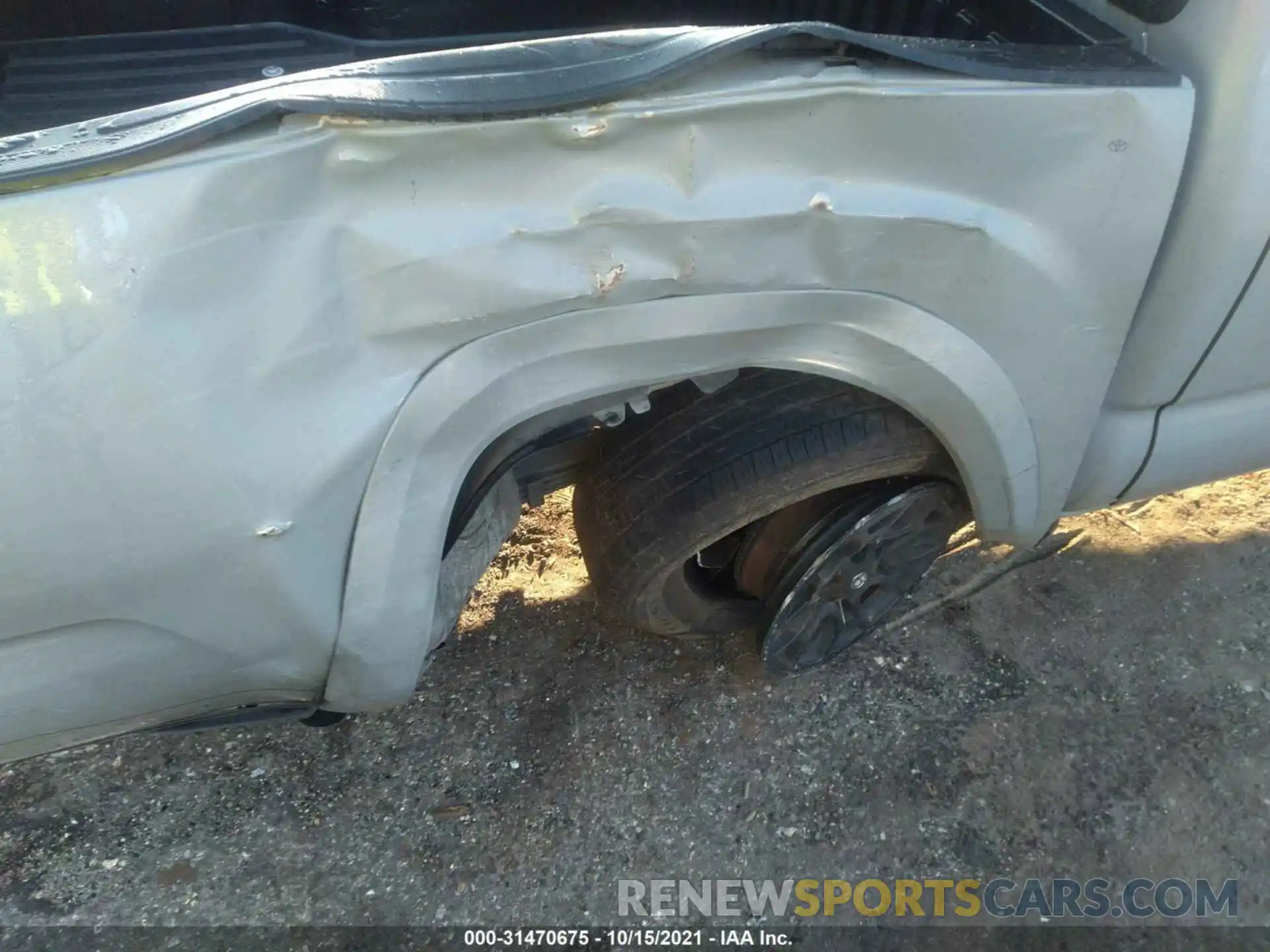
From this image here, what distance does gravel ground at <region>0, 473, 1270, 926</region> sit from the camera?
184 centimetres

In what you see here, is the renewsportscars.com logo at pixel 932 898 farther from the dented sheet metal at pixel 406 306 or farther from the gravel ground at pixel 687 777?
the dented sheet metal at pixel 406 306

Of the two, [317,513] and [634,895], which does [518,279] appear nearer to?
[317,513]

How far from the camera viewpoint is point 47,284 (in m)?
0.99

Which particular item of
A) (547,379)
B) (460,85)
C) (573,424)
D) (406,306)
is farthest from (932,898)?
(460,85)

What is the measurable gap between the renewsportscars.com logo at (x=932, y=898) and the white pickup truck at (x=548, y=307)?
692mm

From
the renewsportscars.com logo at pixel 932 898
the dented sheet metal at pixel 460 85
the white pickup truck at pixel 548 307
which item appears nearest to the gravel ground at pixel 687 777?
the renewsportscars.com logo at pixel 932 898

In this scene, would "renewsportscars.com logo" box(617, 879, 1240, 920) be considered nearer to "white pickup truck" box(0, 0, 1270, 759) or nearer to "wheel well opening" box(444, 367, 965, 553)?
"white pickup truck" box(0, 0, 1270, 759)

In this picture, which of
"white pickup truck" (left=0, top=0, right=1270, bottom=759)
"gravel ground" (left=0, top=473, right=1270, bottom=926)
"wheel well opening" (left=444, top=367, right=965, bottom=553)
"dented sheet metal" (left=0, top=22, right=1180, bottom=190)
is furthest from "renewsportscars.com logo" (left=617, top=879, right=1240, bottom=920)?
"dented sheet metal" (left=0, top=22, right=1180, bottom=190)

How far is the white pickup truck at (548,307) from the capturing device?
1040 millimetres

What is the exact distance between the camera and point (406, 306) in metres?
1.15

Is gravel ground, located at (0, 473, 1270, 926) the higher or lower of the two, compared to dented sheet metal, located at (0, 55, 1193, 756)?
lower

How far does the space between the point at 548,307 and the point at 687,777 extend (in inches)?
46.8

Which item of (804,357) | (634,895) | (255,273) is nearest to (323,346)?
(255,273)

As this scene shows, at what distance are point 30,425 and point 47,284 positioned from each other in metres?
0.15
